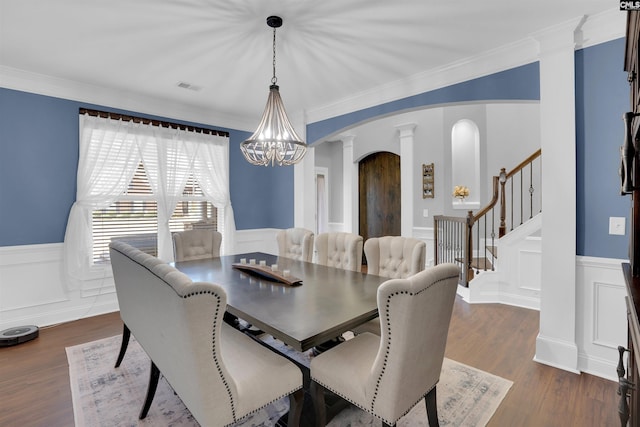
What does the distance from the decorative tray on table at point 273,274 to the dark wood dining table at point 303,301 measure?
0.02 meters

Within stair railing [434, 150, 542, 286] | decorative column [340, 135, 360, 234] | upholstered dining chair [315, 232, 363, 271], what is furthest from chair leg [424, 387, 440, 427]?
decorative column [340, 135, 360, 234]

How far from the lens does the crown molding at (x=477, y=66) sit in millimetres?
2348

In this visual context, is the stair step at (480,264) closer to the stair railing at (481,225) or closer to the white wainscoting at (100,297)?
the stair railing at (481,225)

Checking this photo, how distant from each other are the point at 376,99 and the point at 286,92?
112 cm

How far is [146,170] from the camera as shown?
4074 millimetres

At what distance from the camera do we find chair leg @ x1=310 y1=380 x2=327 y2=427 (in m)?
1.53

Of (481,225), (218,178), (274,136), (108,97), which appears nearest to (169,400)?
(274,136)

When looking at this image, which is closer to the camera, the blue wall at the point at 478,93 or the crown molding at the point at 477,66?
the crown molding at the point at 477,66

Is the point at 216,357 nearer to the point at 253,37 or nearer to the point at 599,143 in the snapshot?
the point at 253,37

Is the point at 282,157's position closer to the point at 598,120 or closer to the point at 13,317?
the point at 598,120

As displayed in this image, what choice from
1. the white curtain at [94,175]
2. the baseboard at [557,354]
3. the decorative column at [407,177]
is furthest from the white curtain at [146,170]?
the baseboard at [557,354]

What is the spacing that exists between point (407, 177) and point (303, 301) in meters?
4.56

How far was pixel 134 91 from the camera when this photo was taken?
3.86 metres

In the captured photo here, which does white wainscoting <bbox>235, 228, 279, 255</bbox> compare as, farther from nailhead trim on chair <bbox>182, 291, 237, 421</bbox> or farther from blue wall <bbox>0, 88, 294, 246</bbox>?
nailhead trim on chair <bbox>182, 291, 237, 421</bbox>
